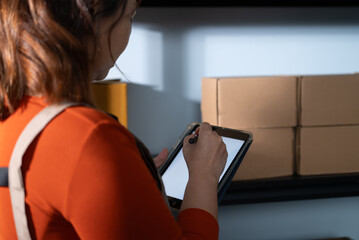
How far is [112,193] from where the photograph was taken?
327 millimetres

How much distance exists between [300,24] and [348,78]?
0.28 metres

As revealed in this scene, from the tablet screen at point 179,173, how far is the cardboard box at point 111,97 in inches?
13.6

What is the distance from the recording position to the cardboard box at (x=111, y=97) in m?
0.99

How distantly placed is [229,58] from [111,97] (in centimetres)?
42

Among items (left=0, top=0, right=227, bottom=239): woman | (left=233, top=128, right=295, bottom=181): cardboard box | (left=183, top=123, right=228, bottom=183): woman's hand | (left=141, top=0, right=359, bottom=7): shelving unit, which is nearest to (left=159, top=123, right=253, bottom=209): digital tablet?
(left=183, top=123, right=228, bottom=183): woman's hand

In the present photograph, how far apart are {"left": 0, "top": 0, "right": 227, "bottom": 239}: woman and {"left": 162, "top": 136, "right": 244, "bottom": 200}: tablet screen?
24cm

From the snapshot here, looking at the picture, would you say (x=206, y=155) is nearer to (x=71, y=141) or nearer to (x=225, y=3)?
(x=71, y=141)

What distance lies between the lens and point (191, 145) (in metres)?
0.53

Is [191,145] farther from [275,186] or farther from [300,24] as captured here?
[300,24]

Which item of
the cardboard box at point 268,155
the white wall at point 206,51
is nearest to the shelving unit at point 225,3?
the white wall at point 206,51

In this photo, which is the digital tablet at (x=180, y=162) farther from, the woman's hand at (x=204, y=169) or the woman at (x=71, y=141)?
the woman at (x=71, y=141)

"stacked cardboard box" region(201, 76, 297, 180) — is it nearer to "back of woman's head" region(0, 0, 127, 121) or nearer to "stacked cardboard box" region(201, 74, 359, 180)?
"stacked cardboard box" region(201, 74, 359, 180)

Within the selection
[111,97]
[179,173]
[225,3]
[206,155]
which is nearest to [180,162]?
[179,173]

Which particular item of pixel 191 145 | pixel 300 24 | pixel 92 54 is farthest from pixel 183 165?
pixel 300 24
